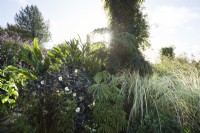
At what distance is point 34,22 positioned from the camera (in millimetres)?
25562

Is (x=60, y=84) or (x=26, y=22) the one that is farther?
(x=26, y=22)

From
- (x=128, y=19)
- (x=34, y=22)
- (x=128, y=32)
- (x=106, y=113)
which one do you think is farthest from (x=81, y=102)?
(x=34, y=22)

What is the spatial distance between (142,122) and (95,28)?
413cm

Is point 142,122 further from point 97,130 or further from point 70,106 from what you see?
point 70,106

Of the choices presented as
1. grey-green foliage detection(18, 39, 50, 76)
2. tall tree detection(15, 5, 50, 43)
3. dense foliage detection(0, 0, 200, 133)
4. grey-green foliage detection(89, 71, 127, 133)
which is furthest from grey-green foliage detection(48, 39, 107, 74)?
tall tree detection(15, 5, 50, 43)

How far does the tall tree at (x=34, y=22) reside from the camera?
2516 cm

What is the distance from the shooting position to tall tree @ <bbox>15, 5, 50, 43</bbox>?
2516cm

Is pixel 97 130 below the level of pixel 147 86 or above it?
below

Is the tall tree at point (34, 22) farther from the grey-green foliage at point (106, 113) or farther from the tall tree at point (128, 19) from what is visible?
the grey-green foliage at point (106, 113)

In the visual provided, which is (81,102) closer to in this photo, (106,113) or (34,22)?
(106,113)

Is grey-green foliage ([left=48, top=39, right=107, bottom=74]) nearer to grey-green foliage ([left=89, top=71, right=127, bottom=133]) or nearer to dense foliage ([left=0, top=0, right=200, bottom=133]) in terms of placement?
dense foliage ([left=0, top=0, right=200, bottom=133])

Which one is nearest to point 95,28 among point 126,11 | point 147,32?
point 126,11

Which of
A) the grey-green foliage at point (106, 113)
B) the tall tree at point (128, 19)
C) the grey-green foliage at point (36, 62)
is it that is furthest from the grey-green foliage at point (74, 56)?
the tall tree at point (128, 19)

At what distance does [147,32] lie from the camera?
700 cm
